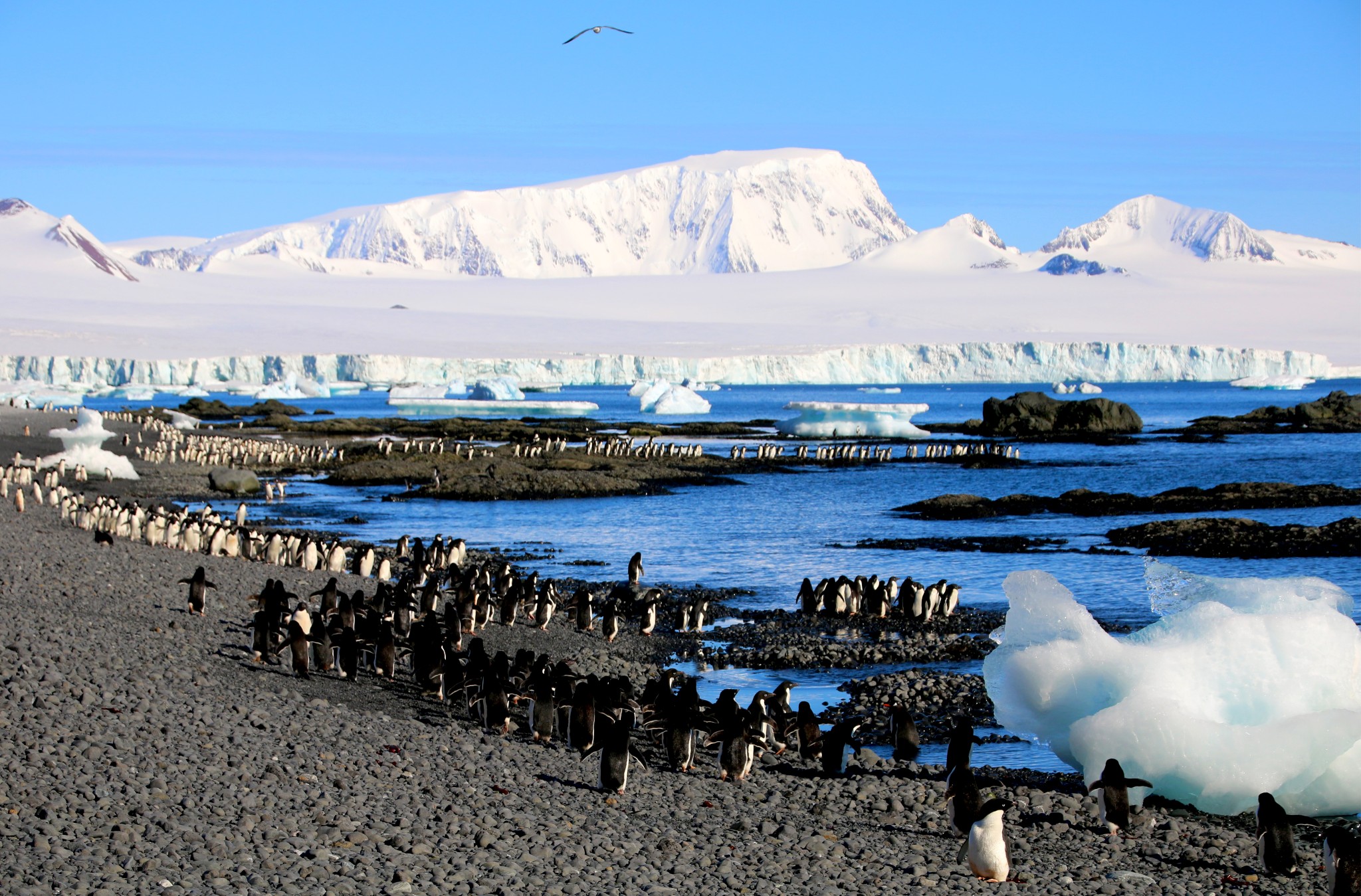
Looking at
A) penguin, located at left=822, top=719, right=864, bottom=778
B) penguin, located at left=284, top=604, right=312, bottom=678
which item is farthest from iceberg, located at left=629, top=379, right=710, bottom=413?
penguin, located at left=822, top=719, right=864, bottom=778

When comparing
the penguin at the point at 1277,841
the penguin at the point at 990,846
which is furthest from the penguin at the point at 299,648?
the penguin at the point at 1277,841

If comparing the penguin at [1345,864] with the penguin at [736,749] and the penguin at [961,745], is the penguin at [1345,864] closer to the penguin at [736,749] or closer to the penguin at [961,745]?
the penguin at [961,745]

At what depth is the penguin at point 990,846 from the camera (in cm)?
639

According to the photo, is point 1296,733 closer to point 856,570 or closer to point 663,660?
point 663,660

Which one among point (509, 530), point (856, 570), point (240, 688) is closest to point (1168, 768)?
point (240, 688)

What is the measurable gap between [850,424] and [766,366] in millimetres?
67353

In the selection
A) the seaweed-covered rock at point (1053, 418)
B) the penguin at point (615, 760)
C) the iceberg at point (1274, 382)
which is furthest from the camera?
the iceberg at point (1274, 382)

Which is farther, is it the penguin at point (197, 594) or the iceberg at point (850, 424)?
the iceberg at point (850, 424)

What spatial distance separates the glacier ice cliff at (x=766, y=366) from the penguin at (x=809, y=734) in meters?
98.6

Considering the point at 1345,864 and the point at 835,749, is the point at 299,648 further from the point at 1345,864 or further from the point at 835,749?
the point at 1345,864

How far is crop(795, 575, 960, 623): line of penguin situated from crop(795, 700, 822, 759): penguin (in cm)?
657

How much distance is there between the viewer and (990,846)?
640 cm

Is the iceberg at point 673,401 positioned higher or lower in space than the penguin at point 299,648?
higher

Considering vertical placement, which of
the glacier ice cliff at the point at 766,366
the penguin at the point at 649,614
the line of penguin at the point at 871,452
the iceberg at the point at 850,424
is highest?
the glacier ice cliff at the point at 766,366
